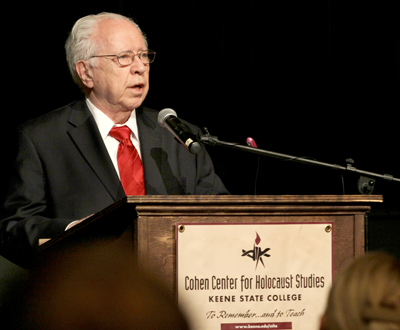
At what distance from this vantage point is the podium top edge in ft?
5.58

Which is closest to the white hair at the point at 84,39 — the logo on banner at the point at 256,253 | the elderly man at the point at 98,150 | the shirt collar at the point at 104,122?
the elderly man at the point at 98,150

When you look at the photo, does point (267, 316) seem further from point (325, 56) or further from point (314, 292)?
point (325, 56)

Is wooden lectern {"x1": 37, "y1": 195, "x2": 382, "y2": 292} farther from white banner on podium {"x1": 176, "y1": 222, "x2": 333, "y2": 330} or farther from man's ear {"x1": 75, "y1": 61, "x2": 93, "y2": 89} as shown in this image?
man's ear {"x1": 75, "y1": 61, "x2": 93, "y2": 89}

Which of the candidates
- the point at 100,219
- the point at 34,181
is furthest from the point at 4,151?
the point at 100,219

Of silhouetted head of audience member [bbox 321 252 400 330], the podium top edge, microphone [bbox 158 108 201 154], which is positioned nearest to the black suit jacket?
microphone [bbox 158 108 201 154]

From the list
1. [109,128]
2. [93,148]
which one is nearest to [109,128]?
[109,128]

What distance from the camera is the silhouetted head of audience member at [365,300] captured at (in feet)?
2.27

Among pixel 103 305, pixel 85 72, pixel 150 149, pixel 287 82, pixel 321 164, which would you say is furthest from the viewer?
pixel 287 82

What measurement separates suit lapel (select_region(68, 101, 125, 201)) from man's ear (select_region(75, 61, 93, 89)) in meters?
0.14

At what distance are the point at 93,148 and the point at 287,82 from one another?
140 cm

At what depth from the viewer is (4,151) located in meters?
3.13

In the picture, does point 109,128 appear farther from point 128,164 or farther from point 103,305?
point 103,305

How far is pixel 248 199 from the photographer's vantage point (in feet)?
5.77

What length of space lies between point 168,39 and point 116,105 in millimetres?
759
